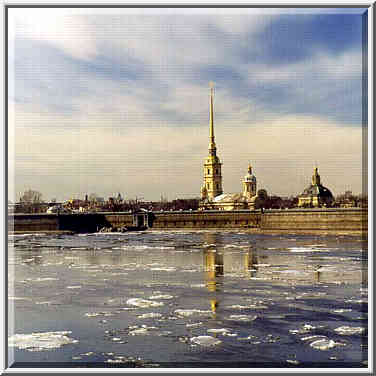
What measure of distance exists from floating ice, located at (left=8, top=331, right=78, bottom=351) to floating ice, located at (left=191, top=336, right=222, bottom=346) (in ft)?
4.97

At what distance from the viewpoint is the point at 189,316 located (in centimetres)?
798

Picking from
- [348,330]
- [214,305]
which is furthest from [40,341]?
[348,330]

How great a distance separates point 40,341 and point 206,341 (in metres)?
2.09

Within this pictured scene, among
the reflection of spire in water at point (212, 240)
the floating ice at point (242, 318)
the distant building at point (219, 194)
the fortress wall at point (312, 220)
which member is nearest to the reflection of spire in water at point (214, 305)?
the floating ice at point (242, 318)

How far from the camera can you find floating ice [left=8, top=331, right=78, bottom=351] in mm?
6484

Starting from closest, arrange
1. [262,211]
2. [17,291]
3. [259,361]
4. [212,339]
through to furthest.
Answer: [259,361]
[212,339]
[17,291]
[262,211]

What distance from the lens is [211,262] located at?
14773 millimetres

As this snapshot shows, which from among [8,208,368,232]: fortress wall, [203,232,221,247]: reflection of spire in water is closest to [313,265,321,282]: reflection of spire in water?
[203,232,221,247]: reflection of spire in water

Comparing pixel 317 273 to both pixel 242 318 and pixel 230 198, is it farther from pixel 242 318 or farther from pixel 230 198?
pixel 230 198

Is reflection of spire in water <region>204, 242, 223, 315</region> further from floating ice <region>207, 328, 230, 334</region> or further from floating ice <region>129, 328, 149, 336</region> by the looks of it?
floating ice <region>129, 328, 149, 336</region>

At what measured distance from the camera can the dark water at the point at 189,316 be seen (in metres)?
6.20

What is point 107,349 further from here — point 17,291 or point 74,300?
point 17,291

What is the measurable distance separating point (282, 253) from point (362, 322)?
10540 millimetres

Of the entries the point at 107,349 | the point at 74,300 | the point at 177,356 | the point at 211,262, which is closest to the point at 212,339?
the point at 177,356
